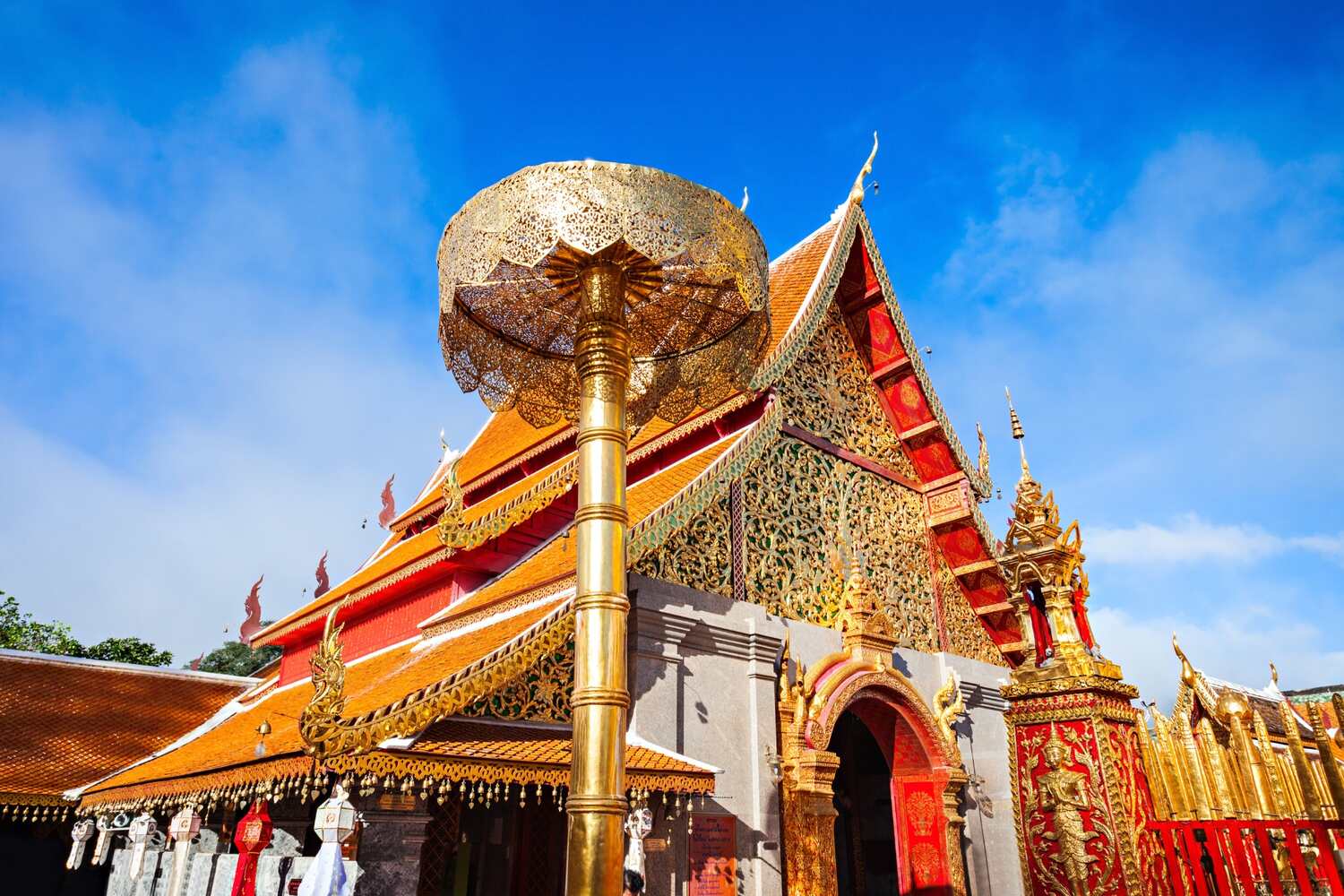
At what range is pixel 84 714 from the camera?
9.87 metres

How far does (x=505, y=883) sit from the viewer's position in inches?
325

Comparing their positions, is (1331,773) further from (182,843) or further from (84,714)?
(84,714)

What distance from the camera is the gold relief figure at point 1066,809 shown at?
129 inches

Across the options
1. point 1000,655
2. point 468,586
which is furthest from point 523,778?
point 1000,655

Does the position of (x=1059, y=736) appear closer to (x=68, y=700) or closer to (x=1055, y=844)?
(x=1055, y=844)

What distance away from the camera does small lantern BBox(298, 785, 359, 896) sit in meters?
3.58

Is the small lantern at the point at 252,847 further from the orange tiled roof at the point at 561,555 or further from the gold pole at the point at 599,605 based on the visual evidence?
the gold pole at the point at 599,605

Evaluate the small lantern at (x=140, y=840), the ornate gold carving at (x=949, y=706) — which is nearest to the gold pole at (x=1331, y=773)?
the ornate gold carving at (x=949, y=706)

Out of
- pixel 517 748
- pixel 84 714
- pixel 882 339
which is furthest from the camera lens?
pixel 84 714

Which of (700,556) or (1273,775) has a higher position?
(700,556)

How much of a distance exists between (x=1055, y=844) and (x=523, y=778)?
2.50 metres

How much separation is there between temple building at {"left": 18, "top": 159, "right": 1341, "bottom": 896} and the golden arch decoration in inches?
1.0

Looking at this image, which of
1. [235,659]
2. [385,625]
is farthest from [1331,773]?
[235,659]

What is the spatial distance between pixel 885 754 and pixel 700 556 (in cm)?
269
